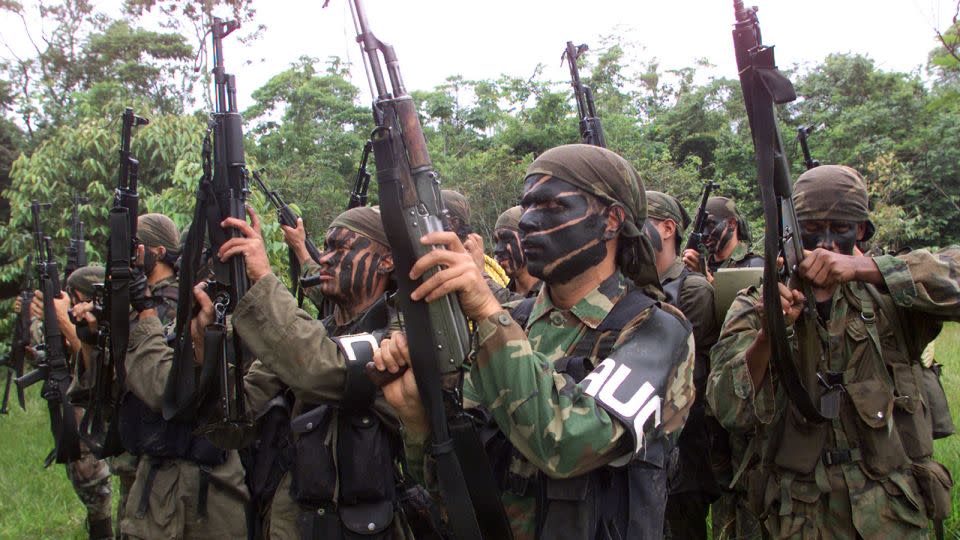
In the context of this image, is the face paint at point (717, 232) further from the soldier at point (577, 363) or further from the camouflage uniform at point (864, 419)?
the soldier at point (577, 363)

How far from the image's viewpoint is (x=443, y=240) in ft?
6.46

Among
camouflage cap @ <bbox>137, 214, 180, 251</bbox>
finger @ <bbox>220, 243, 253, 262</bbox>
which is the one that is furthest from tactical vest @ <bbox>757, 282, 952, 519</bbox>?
camouflage cap @ <bbox>137, 214, 180, 251</bbox>

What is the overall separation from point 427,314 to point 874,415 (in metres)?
2.17

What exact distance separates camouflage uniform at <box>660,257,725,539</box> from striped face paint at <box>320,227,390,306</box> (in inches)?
70.4

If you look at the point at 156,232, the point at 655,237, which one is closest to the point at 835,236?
the point at 655,237

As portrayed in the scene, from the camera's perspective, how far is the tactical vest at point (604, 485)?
213 centimetres

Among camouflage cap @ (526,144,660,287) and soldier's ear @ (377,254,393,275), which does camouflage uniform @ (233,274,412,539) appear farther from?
camouflage cap @ (526,144,660,287)

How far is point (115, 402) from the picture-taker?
4.25 m

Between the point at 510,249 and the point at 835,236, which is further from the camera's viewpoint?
the point at 510,249

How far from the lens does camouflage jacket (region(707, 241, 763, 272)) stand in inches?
210

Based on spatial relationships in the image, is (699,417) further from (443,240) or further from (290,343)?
(443,240)

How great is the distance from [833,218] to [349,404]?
2.34 metres

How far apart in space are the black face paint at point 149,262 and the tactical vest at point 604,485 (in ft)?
11.1

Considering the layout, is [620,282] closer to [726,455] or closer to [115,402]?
[726,455]
